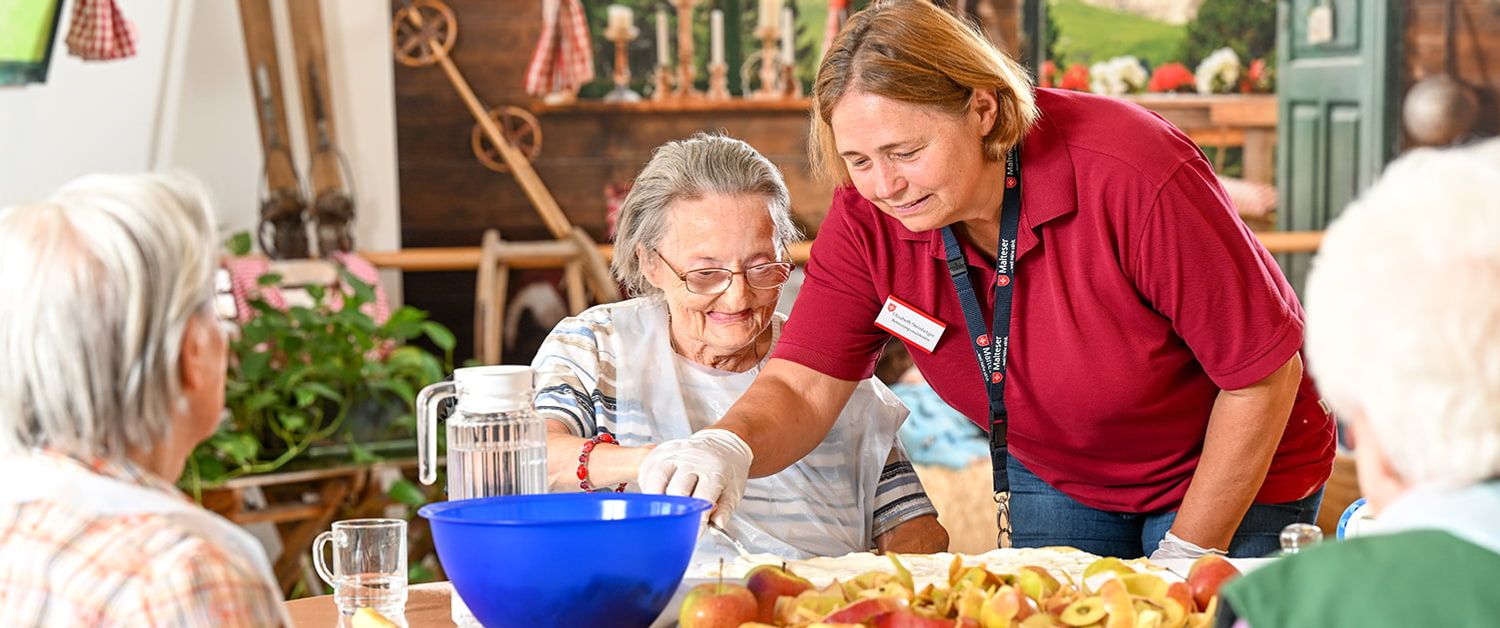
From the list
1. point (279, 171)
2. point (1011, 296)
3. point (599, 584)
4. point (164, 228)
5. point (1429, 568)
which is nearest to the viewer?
point (1429, 568)

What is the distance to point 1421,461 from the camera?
84 centimetres

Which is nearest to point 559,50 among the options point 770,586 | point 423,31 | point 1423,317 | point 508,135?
point 508,135

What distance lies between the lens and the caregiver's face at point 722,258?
2.03 m

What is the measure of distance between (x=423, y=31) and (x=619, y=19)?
60 cm

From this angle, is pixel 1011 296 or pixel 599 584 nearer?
pixel 599 584

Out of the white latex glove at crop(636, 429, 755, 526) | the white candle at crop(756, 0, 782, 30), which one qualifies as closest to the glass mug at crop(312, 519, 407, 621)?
the white latex glove at crop(636, 429, 755, 526)

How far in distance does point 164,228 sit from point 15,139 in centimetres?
292

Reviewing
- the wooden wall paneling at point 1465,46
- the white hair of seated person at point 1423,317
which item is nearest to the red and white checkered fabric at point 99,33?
the white hair of seated person at point 1423,317

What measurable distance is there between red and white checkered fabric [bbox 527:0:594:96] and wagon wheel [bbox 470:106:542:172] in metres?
0.09

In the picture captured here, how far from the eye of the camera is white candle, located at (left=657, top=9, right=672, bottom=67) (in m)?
4.70

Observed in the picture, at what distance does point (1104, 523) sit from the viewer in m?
2.07

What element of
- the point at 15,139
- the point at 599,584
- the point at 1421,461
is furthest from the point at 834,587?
the point at 15,139

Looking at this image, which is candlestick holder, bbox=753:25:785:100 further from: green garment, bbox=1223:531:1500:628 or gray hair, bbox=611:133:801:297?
green garment, bbox=1223:531:1500:628

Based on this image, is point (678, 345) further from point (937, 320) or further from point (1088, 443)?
point (1088, 443)
